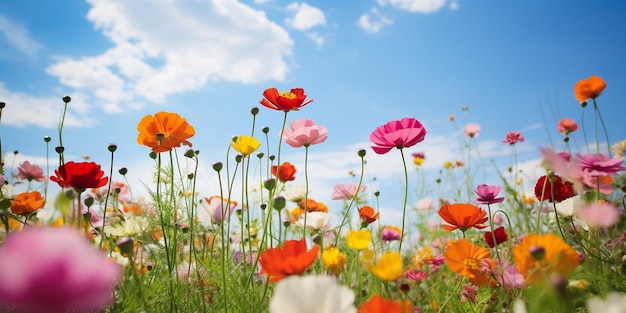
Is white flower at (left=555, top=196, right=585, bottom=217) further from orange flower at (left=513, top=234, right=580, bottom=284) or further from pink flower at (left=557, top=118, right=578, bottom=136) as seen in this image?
pink flower at (left=557, top=118, right=578, bottom=136)

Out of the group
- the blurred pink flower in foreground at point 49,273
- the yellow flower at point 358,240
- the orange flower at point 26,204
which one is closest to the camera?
the blurred pink flower in foreground at point 49,273

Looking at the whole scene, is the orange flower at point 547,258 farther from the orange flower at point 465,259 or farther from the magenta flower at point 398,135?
the magenta flower at point 398,135

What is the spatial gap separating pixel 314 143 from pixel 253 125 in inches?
8.8

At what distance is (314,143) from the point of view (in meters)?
1.30

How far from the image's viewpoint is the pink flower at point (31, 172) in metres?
2.05

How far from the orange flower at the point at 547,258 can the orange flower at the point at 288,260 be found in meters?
0.33

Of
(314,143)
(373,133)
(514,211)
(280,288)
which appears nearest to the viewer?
(280,288)

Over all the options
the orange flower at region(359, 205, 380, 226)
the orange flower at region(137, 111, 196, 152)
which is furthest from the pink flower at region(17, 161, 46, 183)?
the orange flower at region(359, 205, 380, 226)

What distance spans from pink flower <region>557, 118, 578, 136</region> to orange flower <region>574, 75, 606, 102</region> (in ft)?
1.84

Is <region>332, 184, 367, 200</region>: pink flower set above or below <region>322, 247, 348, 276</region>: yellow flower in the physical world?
above

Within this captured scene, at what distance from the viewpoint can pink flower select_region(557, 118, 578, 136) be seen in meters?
2.81

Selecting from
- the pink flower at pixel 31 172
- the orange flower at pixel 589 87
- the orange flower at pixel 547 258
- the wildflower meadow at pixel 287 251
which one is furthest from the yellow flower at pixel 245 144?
the orange flower at pixel 589 87

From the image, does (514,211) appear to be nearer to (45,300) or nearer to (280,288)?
(280,288)

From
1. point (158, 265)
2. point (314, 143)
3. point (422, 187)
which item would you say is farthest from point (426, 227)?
point (158, 265)
